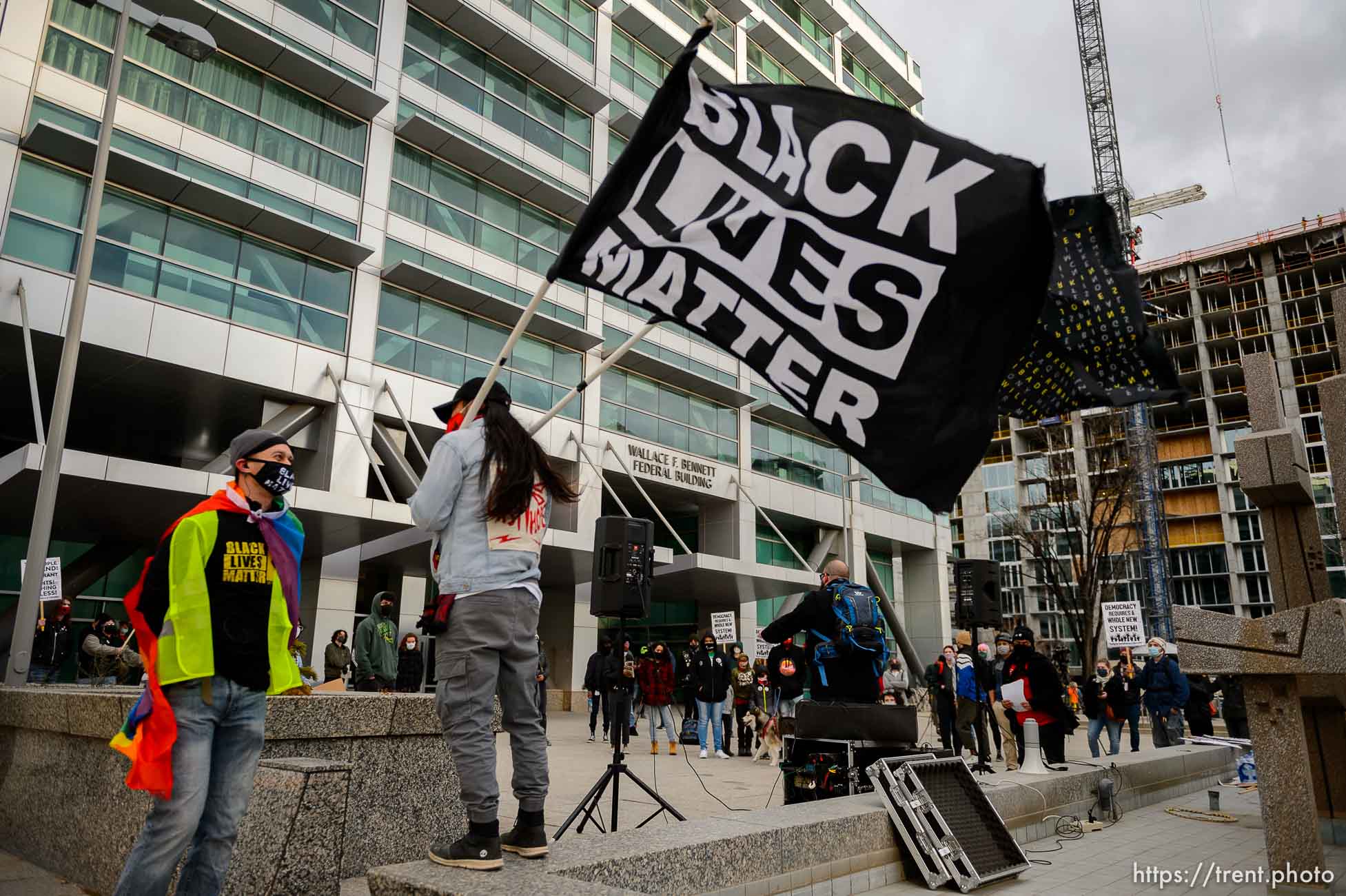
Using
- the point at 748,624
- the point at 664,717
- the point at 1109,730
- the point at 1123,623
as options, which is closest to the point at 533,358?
the point at 748,624

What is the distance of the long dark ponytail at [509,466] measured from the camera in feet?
11.7

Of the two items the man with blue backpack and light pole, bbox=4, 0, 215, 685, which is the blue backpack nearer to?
the man with blue backpack

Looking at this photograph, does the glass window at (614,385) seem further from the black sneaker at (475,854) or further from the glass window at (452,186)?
the black sneaker at (475,854)

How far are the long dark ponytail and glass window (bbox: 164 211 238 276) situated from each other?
18.6 meters

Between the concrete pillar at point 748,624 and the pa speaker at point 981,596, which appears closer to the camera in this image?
the pa speaker at point 981,596

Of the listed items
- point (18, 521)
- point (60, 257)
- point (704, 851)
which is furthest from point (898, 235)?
point (18, 521)

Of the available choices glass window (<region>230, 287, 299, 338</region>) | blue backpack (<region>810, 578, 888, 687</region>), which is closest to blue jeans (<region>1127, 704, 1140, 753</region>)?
blue backpack (<region>810, 578, 888, 687</region>)

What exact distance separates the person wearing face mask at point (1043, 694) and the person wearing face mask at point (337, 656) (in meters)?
10.1

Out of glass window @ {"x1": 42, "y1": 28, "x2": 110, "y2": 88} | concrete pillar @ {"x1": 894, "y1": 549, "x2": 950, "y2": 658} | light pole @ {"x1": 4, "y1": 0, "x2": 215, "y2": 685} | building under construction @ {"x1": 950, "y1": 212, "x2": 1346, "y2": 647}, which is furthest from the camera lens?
building under construction @ {"x1": 950, "y1": 212, "x2": 1346, "y2": 647}

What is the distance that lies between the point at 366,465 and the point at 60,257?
7.60m

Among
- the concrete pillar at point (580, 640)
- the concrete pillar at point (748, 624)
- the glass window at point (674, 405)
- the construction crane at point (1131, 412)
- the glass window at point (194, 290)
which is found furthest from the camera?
the construction crane at point (1131, 412)

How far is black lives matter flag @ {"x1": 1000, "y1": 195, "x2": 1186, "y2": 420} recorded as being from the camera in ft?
17.7

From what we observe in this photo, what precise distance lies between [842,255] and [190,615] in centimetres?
300

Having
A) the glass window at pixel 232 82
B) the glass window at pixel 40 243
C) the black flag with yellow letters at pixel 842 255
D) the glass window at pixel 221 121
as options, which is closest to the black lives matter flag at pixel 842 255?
the black flag with yellow letters at pixel 842 255
